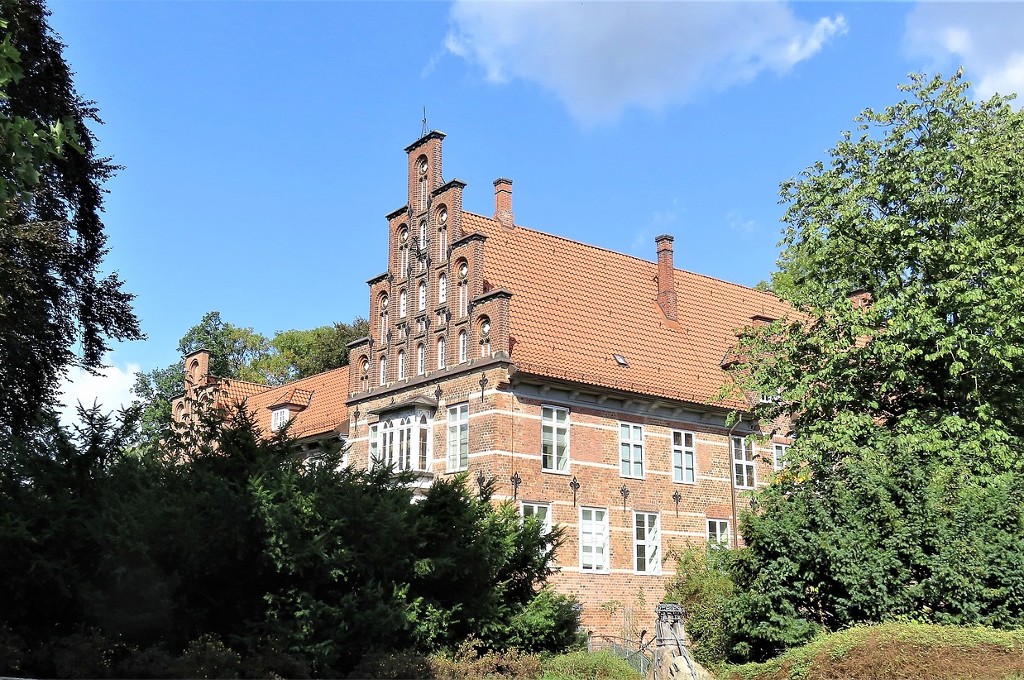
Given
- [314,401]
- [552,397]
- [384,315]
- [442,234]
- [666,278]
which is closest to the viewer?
[552,397]

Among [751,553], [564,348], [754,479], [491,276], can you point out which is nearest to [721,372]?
[754,479]

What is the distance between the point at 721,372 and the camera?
33562 millimetres

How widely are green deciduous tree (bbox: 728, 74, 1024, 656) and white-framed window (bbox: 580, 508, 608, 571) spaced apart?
756cm

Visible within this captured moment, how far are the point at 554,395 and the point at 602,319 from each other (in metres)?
4.33

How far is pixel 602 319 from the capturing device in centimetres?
3170

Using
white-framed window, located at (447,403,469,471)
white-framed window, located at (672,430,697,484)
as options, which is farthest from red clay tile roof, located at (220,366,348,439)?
white-framed window, located at (672,430,697,484)

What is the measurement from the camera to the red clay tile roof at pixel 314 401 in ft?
121

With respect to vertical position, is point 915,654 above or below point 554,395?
below

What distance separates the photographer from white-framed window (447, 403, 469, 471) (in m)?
27.8

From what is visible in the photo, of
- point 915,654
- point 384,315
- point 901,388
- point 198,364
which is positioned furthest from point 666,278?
point 915,654

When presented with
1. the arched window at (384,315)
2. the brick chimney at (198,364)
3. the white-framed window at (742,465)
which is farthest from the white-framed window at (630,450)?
the brick chimney at (198,364)

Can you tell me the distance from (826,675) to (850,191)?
11889mm

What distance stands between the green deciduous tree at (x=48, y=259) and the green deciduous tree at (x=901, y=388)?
13.0 m

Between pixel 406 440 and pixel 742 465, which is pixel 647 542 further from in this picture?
pixel 406 440
